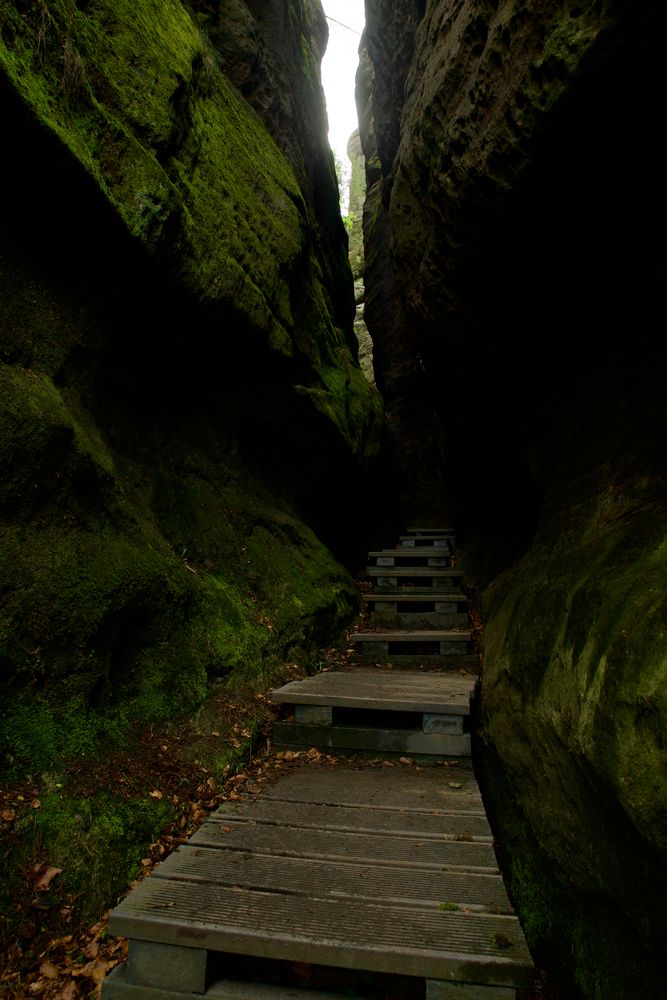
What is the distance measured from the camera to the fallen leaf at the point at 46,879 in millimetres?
2490

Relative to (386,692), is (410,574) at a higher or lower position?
higher

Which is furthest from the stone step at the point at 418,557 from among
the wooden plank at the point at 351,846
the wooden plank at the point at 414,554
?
the wooden plank at the point at 351,846

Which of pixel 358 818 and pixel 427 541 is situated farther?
pixel 427 541

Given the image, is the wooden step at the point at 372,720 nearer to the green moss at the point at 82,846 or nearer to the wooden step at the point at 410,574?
the green moss at the point at 82,846

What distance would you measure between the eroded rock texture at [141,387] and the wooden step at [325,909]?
100cm

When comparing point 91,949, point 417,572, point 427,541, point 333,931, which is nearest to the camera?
point 333,931

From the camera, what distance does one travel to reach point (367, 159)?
1917 cm

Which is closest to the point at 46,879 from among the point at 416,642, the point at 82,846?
the point at 82,846

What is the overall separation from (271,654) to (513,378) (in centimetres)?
380

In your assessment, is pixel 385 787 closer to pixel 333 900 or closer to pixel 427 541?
pixel 333 900

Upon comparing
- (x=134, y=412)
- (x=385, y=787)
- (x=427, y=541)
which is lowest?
(x=385, y=787)

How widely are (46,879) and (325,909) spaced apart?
4.24 feet

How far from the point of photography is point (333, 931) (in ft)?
7.02

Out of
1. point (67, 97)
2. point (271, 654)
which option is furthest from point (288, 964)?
point (67, 97)
